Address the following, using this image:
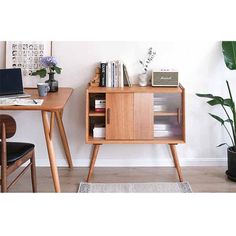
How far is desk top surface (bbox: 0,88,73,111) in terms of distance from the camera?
2246 millimetres

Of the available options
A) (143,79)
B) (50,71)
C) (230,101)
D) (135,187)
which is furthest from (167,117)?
(50,71)

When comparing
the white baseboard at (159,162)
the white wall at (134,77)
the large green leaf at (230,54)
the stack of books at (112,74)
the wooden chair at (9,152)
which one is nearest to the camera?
the wooden chair at (9,152)

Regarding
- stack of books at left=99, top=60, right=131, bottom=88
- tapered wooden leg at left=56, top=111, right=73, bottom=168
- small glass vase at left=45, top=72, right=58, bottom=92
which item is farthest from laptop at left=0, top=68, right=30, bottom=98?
stack of books at left=99, top=60, right=131, bottom=88

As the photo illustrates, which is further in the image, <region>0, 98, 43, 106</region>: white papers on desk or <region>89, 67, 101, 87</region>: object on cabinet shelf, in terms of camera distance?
<region>89, 67, 101, 87</region>: object on cabinet shelf

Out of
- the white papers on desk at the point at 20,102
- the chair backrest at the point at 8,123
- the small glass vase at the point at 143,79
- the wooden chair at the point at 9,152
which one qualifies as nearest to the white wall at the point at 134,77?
the small glass vase at the point at 143,79

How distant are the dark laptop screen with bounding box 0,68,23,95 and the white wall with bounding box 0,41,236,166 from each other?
340 mm

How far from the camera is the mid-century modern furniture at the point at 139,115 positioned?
2689 mm

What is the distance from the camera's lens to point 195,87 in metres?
3.01

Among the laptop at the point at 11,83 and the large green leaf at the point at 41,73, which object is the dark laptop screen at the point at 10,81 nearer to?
the laptop at the point at 11,83

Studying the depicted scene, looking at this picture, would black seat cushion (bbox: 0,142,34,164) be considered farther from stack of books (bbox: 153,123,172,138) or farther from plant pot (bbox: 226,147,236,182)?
plant pot (bbox: 226,147,236,182)

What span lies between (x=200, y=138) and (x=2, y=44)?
1876 mm

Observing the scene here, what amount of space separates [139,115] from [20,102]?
893 millimetres

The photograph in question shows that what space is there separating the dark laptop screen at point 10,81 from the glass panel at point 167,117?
1058 mm

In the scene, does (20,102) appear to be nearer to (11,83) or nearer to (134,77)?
(11,83)
